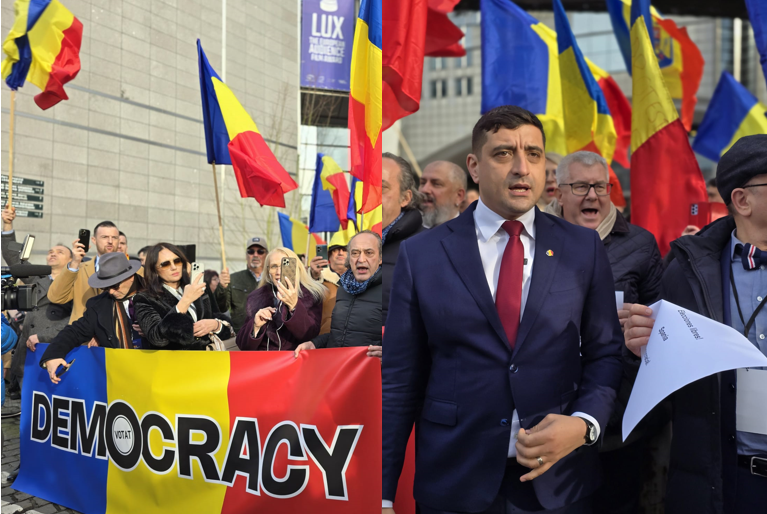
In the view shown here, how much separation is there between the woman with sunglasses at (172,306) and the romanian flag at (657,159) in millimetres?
3271

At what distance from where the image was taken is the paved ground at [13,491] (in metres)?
4.29

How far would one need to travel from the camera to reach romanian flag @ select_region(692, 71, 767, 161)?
711cm

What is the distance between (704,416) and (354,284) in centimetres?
204

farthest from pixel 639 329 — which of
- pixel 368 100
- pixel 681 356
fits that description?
pixel 368 100

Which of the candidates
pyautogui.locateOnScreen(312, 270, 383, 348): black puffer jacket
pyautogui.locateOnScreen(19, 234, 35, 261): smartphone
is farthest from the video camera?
pyautogui.locateOnScreen(312, 270, 383, 348): black puffer jacket

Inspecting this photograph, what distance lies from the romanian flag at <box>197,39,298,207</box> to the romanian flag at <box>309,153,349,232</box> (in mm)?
979

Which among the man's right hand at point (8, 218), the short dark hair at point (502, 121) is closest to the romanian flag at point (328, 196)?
the man's right hand at point (8, 218)

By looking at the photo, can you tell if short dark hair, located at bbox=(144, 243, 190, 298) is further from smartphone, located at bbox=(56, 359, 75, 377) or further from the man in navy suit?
the man in navy suit

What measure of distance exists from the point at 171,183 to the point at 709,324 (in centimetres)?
353

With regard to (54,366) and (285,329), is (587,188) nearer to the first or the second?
(285,329)

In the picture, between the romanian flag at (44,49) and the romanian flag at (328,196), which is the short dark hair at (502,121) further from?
the romanian flag at (328,196)

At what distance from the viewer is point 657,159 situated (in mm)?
5090

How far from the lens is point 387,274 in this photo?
8.87 ft

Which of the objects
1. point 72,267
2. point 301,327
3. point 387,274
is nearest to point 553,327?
point 387,274
